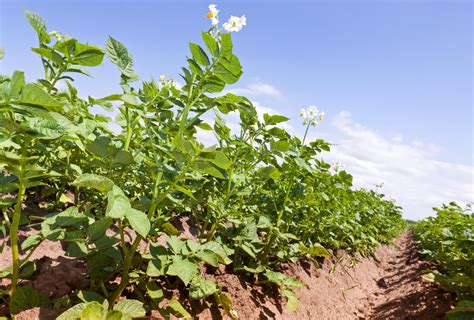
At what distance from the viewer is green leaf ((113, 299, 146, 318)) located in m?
1.64

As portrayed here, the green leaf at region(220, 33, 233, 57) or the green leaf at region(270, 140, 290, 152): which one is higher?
the green leaf at region(220, 33, 233, 57)

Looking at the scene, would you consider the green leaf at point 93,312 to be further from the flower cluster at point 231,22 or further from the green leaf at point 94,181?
the flower cluster at point 231,22

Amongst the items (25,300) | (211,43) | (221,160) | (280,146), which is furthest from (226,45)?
(25,300)

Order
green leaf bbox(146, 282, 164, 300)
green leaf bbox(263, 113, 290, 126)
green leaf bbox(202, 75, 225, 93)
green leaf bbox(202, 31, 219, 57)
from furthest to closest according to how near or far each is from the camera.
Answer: green leaf bbox(263, 113, 290, 126)
green leaf bbox(146, 282, 164, 300)
green leaf bbox(202, 75, 225, 93)
green leaf bbox(202, 31, 219, 57)

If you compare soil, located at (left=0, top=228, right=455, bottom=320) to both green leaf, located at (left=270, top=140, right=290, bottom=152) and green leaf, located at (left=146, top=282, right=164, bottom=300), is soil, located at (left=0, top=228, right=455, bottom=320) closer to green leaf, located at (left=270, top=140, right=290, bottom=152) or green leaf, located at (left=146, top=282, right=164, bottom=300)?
green leaf, located at (left=146, top=282, right=164, bottom=300)

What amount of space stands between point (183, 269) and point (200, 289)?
0.43m

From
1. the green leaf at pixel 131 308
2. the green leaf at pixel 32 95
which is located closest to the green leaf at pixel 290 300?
the green leaf at pixel 131 308

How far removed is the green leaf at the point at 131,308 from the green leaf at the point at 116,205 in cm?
58

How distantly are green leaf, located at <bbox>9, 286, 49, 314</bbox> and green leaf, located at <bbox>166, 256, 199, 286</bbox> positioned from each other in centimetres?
64

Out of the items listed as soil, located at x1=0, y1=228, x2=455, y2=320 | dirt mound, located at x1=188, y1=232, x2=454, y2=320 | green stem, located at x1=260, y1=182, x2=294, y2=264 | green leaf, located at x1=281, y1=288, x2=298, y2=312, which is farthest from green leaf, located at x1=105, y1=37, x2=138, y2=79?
green leaf, located at x1=281, y1=288, x2=298, y2=312

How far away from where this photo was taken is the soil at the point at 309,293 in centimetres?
198

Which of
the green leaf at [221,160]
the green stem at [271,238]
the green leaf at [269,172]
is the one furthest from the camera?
the green stem at [271,238]

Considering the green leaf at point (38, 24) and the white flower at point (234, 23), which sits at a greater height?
the white flower at point (234, 23)

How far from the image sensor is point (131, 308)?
1669 mm
